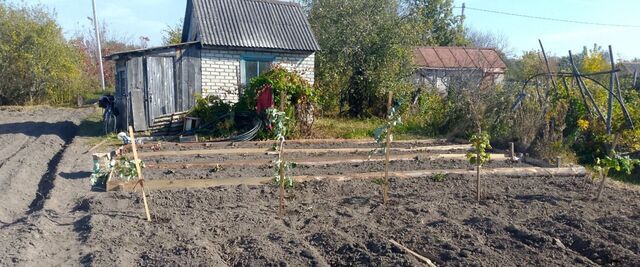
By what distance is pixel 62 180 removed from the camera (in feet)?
24.9

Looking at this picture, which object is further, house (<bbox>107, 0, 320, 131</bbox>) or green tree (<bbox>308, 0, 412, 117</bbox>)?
green tree (<bbox>308, 0, 412, 117</bbox>)

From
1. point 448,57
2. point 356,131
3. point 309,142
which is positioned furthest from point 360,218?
point 448,57

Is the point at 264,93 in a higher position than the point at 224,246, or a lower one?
higher

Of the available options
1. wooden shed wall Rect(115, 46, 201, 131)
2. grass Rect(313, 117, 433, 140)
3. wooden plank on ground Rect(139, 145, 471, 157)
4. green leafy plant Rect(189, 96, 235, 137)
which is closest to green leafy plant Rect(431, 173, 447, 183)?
wooden plank on ground Rect(139, 145, 471, 157)

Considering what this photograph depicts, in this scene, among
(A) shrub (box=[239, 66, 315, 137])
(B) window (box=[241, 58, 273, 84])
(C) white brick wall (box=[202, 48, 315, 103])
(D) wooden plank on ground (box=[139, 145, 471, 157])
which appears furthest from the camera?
(B) window (box=[241, 58, 273, 84])

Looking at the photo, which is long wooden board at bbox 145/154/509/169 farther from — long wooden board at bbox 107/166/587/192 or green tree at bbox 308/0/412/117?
green tree at bbox 308/0/412/117

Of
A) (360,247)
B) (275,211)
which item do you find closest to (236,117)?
(275,211)

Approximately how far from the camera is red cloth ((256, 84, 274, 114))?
11.3m

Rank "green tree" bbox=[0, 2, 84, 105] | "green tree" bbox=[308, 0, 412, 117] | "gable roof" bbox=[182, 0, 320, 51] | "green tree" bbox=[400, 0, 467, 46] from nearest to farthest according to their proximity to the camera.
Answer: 1. "gable roof" bbox=[182, 0, 320, 51]
2. "green tree" bbox=[308, 0, 412, 117]
3. "green tree" bbox=[0, 2, 84, 105]
4. "green tree" bbox=[400, 0, 467, 46]

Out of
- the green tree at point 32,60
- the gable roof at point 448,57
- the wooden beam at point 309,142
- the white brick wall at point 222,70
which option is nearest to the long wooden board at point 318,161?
the wooden beam at point 309,142

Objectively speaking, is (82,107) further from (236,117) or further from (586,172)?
(586,172)

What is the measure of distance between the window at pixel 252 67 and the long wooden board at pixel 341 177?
7638 mm

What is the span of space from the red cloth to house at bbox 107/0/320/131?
51.8 inches

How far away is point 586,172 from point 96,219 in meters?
7.46
